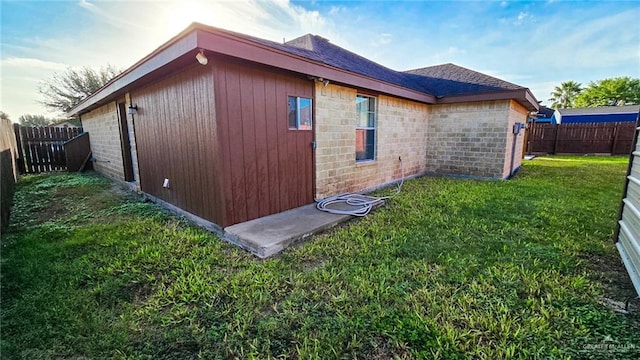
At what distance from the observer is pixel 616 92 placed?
31.7m

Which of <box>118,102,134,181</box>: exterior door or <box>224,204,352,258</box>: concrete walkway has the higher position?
<box>118,102,134,181</box>: exterior door

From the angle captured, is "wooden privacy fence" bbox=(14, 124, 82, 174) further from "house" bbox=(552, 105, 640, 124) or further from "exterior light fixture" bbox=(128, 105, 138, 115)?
"house" bbox=(552, 105, 640, 124)

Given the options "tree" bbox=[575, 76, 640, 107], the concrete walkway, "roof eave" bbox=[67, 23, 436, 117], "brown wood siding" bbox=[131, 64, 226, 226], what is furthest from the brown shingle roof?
"tree" bbox=[575, 76, 640, 107]

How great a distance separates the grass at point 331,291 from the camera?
1593 millimetres

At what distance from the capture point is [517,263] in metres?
2.55

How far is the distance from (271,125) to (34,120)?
26.0 meters

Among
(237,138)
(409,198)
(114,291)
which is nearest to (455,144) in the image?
(409,198)

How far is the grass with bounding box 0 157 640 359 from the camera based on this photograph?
159 cm

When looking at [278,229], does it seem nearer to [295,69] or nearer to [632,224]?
[295,69]

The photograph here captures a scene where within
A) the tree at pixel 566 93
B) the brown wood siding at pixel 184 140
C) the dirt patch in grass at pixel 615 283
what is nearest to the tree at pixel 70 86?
the brown wood siding at pixel 184 140

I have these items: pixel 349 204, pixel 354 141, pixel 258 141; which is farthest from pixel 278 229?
pixel 354 141

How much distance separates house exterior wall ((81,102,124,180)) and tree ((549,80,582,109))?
163ft

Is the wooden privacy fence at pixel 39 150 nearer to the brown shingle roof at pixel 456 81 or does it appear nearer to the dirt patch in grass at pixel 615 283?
the brown shingle roof at pixel 456 81

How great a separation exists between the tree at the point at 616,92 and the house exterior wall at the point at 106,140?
4966 centimetres
